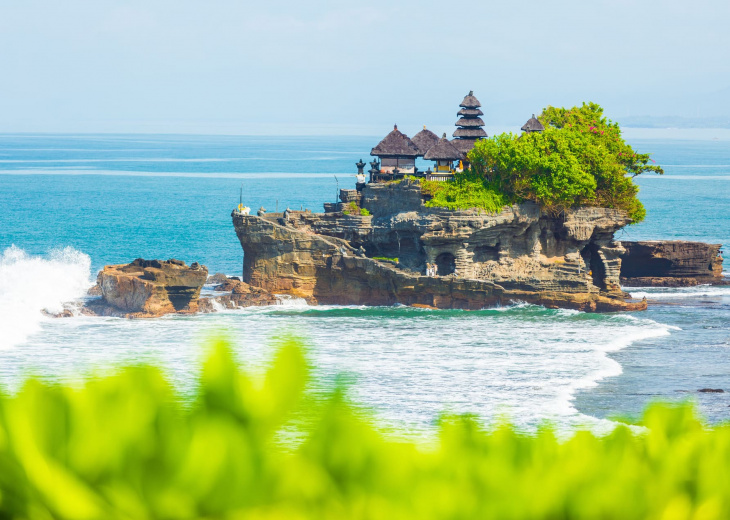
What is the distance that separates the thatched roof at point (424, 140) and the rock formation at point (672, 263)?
1367cm

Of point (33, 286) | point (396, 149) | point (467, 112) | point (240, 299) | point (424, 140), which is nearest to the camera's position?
point (240, 299)

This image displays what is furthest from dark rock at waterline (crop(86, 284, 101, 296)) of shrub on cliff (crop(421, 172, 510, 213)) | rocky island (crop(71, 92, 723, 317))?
shrub on cliff (crop(421, 172, 510, 213))

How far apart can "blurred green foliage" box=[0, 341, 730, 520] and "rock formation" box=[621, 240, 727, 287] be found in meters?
55.0

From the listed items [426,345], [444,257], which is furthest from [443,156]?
[426,345]

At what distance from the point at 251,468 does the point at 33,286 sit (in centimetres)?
5466


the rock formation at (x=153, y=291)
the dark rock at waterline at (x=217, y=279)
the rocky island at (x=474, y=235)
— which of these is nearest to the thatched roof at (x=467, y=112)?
the rocky island at (x=474, y=235)

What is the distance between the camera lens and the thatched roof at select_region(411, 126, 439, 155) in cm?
5524

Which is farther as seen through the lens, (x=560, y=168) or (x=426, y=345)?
(x=560, y=168)

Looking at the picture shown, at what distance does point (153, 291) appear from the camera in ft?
152

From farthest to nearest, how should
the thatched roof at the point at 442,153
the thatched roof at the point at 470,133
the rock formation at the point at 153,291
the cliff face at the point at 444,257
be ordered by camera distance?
the thatched roof at the point at 470,133
the thatched roof at the point at 442,153
the cliff face at the point at 444,257
the rock formation at the point at 153,291

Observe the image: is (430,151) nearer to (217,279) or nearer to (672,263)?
(217,279)

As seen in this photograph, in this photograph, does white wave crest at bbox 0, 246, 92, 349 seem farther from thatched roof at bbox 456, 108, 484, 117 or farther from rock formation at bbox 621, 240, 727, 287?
rock formation at bbox 621, 240, 727, 287

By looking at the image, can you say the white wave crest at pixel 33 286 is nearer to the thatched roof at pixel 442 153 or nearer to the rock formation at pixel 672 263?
the thatched roof at pixel 442 153

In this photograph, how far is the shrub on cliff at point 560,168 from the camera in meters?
49.3
